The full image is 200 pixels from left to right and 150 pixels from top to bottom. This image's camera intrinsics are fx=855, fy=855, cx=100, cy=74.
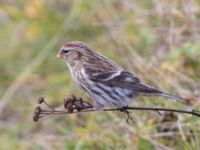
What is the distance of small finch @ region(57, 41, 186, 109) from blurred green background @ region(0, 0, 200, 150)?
20.5 inches

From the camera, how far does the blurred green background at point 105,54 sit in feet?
17.1

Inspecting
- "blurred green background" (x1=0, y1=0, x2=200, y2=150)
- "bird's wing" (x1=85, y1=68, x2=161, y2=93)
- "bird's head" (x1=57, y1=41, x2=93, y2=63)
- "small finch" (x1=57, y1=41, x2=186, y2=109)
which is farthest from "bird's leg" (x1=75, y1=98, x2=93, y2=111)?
"blurred green background" (x1=0, y1=0, x2=200, y2=150)

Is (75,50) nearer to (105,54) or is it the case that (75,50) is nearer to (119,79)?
(119,79)

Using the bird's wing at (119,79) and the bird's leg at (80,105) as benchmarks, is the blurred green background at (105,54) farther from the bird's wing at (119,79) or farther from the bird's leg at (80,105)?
the bird's leg at (80,105)

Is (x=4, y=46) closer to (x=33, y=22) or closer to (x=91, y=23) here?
(x=33, y=22)

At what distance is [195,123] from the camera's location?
464cm

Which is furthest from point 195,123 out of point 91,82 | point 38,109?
point 38,109

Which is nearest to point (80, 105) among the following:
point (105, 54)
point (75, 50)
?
point (75, 50)

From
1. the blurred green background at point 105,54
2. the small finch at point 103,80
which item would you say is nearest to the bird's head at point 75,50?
the small finch at point 103,80

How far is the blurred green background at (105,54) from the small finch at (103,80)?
20.5 inches

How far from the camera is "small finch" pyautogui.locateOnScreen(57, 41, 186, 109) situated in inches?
162

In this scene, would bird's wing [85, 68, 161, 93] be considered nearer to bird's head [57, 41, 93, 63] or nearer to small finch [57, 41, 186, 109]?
small finch [57, 41, 186, 109]

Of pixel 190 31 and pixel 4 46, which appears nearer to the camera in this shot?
pixel 190 31

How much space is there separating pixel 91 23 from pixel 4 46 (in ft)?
3.66
